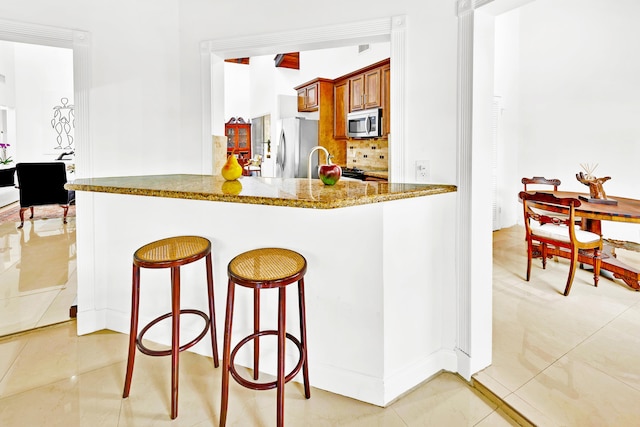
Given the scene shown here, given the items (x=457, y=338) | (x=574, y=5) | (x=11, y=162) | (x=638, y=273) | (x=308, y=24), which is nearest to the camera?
(x=457, y=338)

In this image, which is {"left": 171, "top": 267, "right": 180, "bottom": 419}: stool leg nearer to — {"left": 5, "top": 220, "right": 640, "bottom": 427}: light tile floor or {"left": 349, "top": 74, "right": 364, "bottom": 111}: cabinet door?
{"left": 5, "top": 220, "right": 640, "bottom": 427}: light tile floor

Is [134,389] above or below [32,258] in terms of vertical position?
below

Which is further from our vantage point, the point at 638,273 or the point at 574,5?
the point at 574,5

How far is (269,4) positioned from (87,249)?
6.68 feet

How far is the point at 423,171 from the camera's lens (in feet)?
6.62

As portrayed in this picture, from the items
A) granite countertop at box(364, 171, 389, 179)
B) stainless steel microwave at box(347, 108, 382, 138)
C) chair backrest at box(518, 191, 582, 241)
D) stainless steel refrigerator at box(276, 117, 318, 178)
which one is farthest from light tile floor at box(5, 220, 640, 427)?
stainless steel refrigerator at box(276, 117, 318, 178)

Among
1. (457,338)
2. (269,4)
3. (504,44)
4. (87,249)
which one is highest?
(504,44)

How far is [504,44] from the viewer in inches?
216

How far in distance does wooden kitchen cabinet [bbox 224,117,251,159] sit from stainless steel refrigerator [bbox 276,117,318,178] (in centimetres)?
395

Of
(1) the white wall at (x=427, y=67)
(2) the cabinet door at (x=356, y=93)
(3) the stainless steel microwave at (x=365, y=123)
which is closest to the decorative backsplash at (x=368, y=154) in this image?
(3) the stainless steel microwave at (x=365, y=123)

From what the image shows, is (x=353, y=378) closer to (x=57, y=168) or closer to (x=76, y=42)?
(x=76, y=42)

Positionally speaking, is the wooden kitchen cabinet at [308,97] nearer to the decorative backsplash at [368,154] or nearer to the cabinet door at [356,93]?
the cabinet door at [356,93]

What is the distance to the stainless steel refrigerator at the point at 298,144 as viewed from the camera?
6051 mm

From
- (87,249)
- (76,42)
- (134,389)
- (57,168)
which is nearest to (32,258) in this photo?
(57,168)
